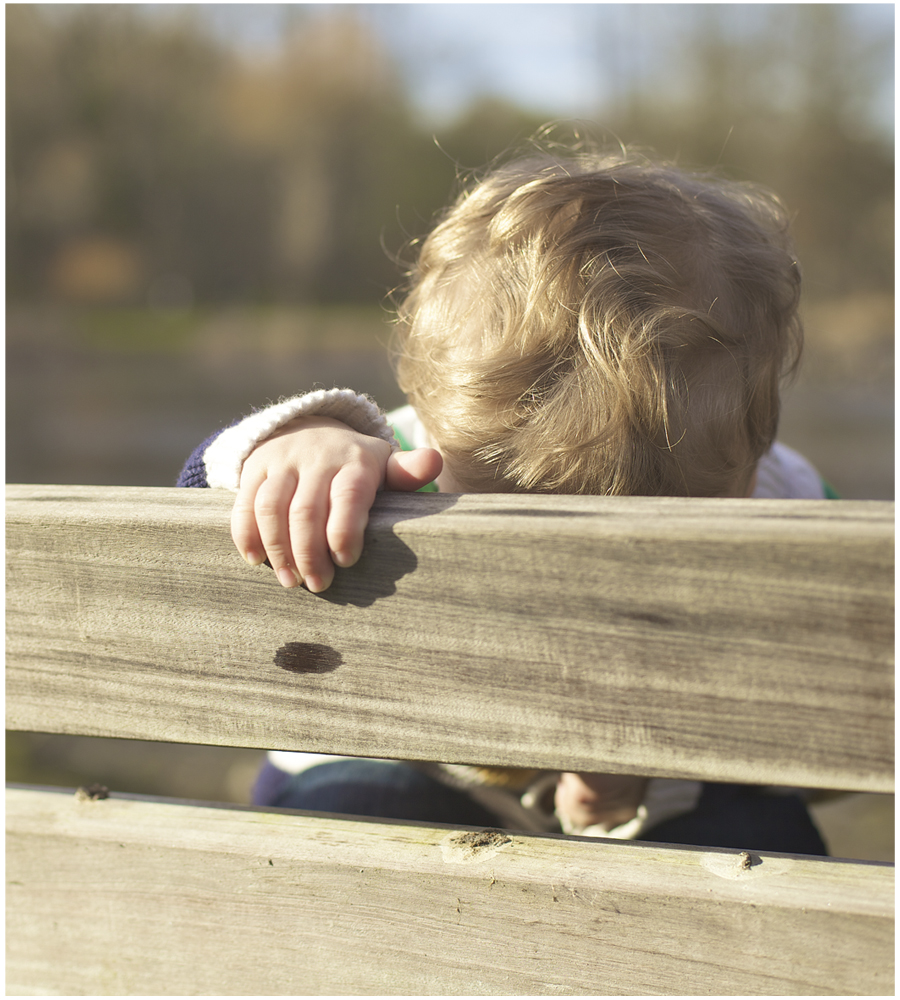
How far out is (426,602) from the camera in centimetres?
61

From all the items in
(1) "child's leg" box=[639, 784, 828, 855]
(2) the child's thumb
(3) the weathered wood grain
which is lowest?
(1) "child's leg" box=[639, 784, 828, 855]

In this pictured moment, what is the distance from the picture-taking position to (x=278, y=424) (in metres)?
0.81

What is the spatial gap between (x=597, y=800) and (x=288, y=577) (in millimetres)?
801

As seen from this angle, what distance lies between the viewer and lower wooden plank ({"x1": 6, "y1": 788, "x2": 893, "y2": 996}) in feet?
2.01

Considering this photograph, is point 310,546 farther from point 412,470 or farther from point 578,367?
point 578,367

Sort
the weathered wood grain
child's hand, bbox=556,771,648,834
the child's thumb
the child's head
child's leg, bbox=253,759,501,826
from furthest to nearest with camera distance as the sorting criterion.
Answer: child's leg, bbox=253,759,501,826, child's hand, bbox=556,771,648,834, the child's head, the child's thumb, the weathered wood grain

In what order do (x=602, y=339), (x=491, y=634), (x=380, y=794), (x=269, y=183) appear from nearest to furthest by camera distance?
(x=491, y=634) < (x=602, y=339) < (x=380, y=794) < (x=269, y=183)

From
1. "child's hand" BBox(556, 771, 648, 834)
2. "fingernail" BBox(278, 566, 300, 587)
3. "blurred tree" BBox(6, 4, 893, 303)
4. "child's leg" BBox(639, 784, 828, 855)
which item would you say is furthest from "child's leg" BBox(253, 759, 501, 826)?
"blurred tree" BBox(6, 4, 893, 303)

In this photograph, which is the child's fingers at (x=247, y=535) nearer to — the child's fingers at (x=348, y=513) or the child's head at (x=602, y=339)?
the child's fingers at (x=348, y=513)

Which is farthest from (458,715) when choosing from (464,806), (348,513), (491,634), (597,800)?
(464,806)

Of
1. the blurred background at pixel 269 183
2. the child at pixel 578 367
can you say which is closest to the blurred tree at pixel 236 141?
the blurred background at pixel 269 183

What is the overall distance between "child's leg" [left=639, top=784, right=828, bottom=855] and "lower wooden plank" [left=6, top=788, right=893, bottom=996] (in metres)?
0.67

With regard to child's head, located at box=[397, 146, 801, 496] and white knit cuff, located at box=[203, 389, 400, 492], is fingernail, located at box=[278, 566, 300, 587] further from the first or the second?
child's head, located at box=[397, 146, 801, 496]

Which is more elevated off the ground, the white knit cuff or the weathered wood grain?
the white knit cuff
